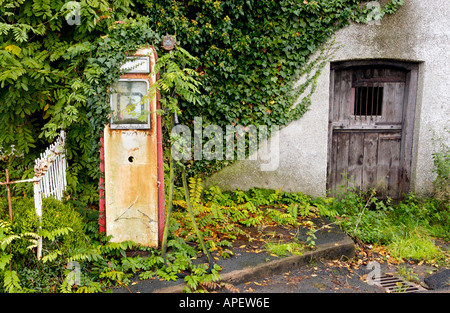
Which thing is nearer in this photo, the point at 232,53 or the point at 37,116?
the point at 37,116

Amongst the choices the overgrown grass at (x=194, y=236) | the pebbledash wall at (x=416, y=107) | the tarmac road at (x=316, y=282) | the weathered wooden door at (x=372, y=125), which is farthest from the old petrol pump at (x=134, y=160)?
the weathered wooden door at (x=372, y=125)

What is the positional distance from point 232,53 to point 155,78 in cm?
239

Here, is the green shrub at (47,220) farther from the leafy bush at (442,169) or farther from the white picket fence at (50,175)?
the leafy bush at (442,169)

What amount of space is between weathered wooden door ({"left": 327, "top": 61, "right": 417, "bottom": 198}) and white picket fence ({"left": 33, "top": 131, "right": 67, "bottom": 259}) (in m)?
4.35

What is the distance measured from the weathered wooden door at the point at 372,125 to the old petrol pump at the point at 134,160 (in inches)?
144

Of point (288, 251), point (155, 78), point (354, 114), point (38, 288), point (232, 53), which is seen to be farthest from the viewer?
point (354, 114)

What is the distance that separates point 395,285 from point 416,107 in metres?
3.51

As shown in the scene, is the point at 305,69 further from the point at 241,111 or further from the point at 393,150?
the point at 393,150

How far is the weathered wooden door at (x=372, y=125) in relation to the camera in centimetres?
620

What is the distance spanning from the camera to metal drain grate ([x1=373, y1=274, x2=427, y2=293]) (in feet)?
12.7

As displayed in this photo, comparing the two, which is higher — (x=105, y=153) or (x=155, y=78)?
(x=155, y=78)

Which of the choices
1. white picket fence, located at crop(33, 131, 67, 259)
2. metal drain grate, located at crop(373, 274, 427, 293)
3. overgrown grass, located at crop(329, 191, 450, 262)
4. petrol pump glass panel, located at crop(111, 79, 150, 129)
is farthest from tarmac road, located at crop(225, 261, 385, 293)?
white picket fence, located at crop(33, 131, 67, 259)

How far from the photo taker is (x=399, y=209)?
19.9ft

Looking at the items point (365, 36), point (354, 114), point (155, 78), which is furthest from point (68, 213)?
point (365, 36)
